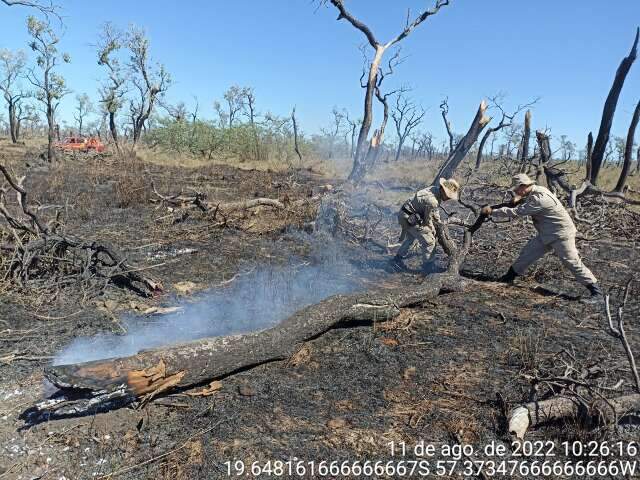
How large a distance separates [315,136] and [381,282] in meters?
39.1

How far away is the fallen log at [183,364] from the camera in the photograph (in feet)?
8.77

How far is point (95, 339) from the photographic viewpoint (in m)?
3.92

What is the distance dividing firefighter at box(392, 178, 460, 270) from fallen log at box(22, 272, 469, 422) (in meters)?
2.31

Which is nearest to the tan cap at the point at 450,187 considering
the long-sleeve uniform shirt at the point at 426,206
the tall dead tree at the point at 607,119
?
the long-sleeve uniform shirt at the point at 426,206

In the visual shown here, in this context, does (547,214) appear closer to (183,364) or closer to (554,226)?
(554,226)

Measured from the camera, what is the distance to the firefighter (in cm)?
605

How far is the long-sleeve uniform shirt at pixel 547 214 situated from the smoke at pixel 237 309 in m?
2.37

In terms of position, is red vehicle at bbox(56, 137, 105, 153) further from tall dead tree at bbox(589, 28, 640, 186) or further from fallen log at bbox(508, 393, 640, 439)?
fallen log at bbox(508, 393, 640, 439)

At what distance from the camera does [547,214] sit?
5344 millimetres

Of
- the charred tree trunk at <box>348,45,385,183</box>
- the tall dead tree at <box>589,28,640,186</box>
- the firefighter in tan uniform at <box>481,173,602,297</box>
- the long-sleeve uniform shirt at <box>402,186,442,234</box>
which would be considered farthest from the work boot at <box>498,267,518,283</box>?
the charred tree trunk at <box>348,45,385,183</box>

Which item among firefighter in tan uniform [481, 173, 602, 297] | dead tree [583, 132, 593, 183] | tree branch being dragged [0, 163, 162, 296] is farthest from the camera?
dead tree [583, 132, 593, 183]

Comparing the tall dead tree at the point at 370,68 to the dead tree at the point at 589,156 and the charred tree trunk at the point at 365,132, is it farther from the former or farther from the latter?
the dead tree at the point at 589,156

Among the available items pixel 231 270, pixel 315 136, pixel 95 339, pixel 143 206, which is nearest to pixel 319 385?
pixel 95 339

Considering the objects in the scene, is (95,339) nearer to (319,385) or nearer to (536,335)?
(319,385)
